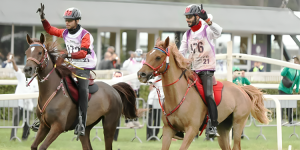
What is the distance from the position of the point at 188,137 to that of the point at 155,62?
41.5 inches

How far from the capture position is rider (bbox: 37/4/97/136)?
5.91 m

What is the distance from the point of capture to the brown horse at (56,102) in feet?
17.8

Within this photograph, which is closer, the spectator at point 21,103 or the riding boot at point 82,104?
the riding boot at point 82,104

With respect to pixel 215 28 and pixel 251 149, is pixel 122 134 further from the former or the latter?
pixel 215 28

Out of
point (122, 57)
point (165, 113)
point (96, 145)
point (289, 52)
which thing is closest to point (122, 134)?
point (96, 145)

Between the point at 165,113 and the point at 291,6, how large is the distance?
58.3 ft

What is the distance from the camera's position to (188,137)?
5.32 metres

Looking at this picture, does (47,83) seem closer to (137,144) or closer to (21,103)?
(21,103)

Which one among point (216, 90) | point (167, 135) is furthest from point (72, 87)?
point (216, 90)

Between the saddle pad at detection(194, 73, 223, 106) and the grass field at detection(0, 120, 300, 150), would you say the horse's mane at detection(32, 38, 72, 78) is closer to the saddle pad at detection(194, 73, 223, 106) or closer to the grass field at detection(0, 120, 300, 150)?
the saddle pad at detection(194, 73, 223, 106)

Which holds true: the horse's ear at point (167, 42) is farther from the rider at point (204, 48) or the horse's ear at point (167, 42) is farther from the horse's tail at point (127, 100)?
the horse's tail at point (127, 100)

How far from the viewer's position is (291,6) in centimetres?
2134

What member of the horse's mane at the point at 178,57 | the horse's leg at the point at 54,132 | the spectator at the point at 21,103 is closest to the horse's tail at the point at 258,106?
the horse's mane at the point at 178,57

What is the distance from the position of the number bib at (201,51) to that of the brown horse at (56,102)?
1.53 meters
